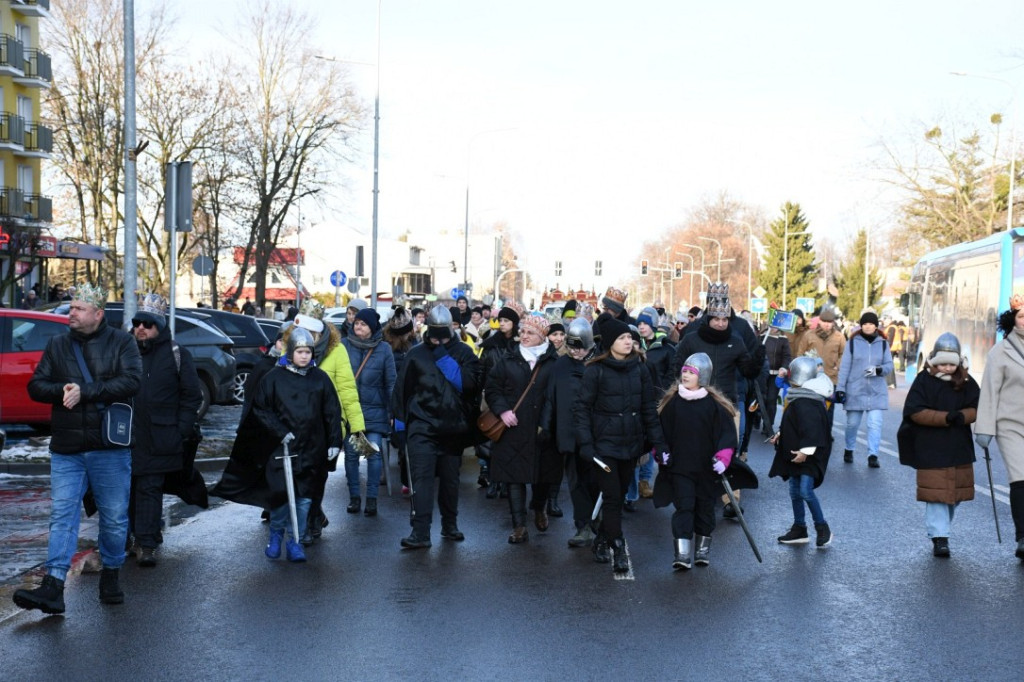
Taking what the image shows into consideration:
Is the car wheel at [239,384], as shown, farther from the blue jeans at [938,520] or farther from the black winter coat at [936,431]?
the blue jeans at [938,520]

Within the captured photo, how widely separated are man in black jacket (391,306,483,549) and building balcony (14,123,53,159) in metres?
47.2

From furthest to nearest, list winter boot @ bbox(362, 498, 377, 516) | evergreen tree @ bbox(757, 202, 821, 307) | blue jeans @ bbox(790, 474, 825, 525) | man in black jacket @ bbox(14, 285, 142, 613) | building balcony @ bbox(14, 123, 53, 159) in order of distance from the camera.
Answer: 1. evergreen tree @ bbox(757, 202, 821, 307)
2. building balcony @ bbox(14, 123, 53, 159)
3. winter boot @ bbox(362, 498, 377, 516)
4. blue jeans @ bbox(790, 474, 825, 525)
5. man in black jacket @ bbox(14, 285, 142, 613)

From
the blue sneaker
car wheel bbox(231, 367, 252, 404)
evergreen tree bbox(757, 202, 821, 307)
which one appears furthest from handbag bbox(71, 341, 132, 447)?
evergreen tree bbox(757, 202, 821, 307)

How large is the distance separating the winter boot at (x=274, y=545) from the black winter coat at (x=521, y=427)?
1.62 m

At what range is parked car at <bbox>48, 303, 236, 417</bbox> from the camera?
18.2 meters

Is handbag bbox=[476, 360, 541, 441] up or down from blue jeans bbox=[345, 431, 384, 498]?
up

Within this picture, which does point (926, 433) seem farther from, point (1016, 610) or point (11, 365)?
point (11, 365)

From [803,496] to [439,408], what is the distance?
2.81m

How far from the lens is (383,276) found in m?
128

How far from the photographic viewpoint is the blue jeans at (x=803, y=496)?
9047 millimetres

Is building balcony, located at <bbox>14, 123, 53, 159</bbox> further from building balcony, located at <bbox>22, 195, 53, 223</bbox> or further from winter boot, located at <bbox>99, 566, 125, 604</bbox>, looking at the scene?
winter boot, located at <bbox>99, 566, 125, 604</bbox>

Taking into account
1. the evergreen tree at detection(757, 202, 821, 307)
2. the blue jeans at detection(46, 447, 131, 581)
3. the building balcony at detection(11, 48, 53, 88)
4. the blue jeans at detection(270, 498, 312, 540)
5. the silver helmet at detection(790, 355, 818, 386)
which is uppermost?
the building balcony at detection(11, 48, 53, 88)

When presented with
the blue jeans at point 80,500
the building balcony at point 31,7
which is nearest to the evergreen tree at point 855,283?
the building balcony at point 31,7

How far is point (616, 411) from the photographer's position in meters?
8.31
